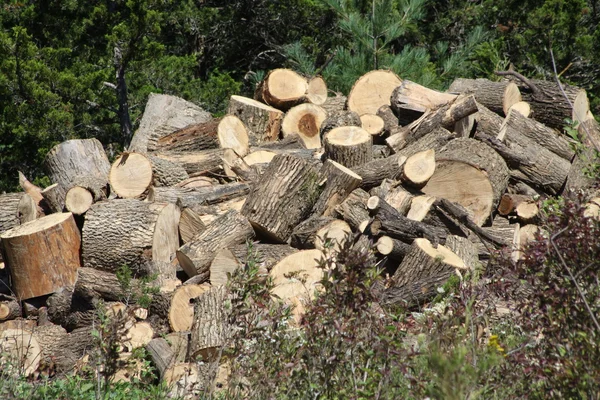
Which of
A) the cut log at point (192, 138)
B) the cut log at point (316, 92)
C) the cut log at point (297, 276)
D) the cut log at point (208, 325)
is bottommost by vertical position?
the cut log at point (316, 92)

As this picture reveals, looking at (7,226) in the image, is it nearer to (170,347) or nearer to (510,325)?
(170,347)

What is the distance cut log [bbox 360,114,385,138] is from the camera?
29.3ft

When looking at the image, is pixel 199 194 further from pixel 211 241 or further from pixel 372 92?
pixel 372 92

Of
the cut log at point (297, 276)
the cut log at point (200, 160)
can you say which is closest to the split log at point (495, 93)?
the cut log at point (200, 160)

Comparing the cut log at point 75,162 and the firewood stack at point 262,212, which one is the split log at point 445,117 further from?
the cut log at point 75,162

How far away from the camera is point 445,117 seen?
8312mm

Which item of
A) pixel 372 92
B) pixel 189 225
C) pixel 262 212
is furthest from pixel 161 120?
pixel 262 212

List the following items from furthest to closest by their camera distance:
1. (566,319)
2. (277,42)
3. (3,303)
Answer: (277,42) → (3,303) → (566,319)

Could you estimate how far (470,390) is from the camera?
2.87 meters

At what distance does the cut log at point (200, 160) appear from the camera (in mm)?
8430

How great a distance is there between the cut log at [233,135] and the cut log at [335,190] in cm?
164

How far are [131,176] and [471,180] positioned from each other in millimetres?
3214

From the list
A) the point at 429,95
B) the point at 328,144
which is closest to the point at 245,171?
the point at 328,144

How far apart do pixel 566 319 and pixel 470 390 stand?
60 centimetres
